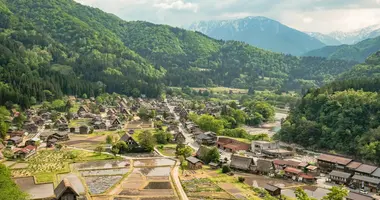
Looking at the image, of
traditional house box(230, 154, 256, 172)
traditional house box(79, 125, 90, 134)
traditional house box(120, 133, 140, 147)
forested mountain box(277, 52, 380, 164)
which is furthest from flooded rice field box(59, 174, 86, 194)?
forested mountain box(277, 52, 380, 164)

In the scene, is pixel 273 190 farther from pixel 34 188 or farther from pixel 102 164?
pixel 34 188

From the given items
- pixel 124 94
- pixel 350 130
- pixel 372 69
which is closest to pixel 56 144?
pixel 350 130

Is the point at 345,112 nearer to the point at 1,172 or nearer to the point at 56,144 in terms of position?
the point at 56,144

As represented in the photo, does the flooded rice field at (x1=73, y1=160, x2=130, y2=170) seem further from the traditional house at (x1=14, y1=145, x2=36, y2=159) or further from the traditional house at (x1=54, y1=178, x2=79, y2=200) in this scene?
the traditional house at (x1=54, y1=178, x2=79, y2=200)

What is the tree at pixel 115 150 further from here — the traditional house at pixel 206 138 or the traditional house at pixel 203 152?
the traditional house at pixel 206 138

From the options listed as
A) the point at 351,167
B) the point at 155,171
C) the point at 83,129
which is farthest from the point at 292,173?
the point at 83,129

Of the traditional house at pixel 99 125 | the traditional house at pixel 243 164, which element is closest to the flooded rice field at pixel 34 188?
the traditional house at pixel 243 164
